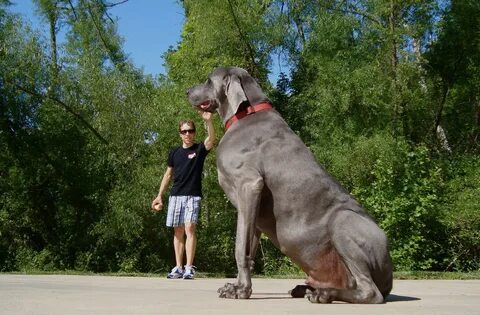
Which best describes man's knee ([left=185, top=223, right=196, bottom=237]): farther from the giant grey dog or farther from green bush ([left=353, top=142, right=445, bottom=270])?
green bush ([left=353, top=142, right=445, bottom=270])

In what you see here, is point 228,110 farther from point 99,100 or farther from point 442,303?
point 99,100

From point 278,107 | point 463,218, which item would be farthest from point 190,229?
point 278,107

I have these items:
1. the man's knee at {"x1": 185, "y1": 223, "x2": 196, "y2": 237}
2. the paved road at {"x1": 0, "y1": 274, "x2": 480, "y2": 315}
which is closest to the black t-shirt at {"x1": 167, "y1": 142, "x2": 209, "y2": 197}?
the man's knee at {"x1": 185, "y1": 223, "x2": 196, "y2": 237}

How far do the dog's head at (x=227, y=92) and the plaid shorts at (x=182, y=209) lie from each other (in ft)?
10.4

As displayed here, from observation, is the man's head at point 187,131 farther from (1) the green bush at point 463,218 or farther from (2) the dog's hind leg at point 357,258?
(1) the green bush at point 463,218

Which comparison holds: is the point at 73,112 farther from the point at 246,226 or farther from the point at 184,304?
the point at 184,304

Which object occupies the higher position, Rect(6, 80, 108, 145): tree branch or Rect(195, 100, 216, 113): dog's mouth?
Rect(6, 80, 108, 145): tree branch

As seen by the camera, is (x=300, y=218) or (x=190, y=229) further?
(x=190, y=229)

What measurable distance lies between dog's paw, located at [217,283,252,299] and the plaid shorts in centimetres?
352

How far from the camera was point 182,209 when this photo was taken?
8008mm

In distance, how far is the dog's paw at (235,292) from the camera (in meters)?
4.39

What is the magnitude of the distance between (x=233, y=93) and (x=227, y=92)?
0.08 meters

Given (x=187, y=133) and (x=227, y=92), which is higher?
(x=187, y=133)

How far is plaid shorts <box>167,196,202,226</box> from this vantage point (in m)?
7.96
